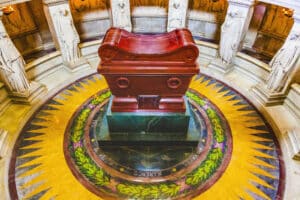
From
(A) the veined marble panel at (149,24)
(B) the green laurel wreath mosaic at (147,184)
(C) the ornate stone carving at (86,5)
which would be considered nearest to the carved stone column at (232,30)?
(B) the green laurel wreath mosaic at (147,184)

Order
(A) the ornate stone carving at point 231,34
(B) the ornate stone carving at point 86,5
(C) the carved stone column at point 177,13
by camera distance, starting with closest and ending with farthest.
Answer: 1. (A) the ornate stone carving at point 231,34
2. (C) the carved stone column at point 177,13
3. (B) the ornate stone carving at point 86,5

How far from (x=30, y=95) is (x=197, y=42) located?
4723 mm

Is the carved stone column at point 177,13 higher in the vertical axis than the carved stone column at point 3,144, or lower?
higher

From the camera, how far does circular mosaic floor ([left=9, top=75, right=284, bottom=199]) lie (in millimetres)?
3412

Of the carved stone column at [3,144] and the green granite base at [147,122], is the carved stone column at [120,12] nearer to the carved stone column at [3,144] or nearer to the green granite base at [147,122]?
the green granite base at [147,122]

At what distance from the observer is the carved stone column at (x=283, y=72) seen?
13.7 ft

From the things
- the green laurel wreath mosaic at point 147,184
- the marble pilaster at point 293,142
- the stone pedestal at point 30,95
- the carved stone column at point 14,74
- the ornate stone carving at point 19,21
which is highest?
the ornate stone carving at point 19,21

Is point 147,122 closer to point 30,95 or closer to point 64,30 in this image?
point 30,95

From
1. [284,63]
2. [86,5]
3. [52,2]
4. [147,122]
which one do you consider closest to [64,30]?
[52,2]

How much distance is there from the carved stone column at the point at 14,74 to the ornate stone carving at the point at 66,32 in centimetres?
107

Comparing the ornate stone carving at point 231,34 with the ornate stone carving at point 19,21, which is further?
the ornate stone carving at point 19,21

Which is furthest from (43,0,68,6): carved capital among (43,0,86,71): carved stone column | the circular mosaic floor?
the circular mosaic floor

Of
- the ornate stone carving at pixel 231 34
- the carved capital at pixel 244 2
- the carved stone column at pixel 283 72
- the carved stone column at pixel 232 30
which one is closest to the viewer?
the carved stone column at pixel 283 72

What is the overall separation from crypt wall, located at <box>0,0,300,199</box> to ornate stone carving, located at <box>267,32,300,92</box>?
137 millimetres
